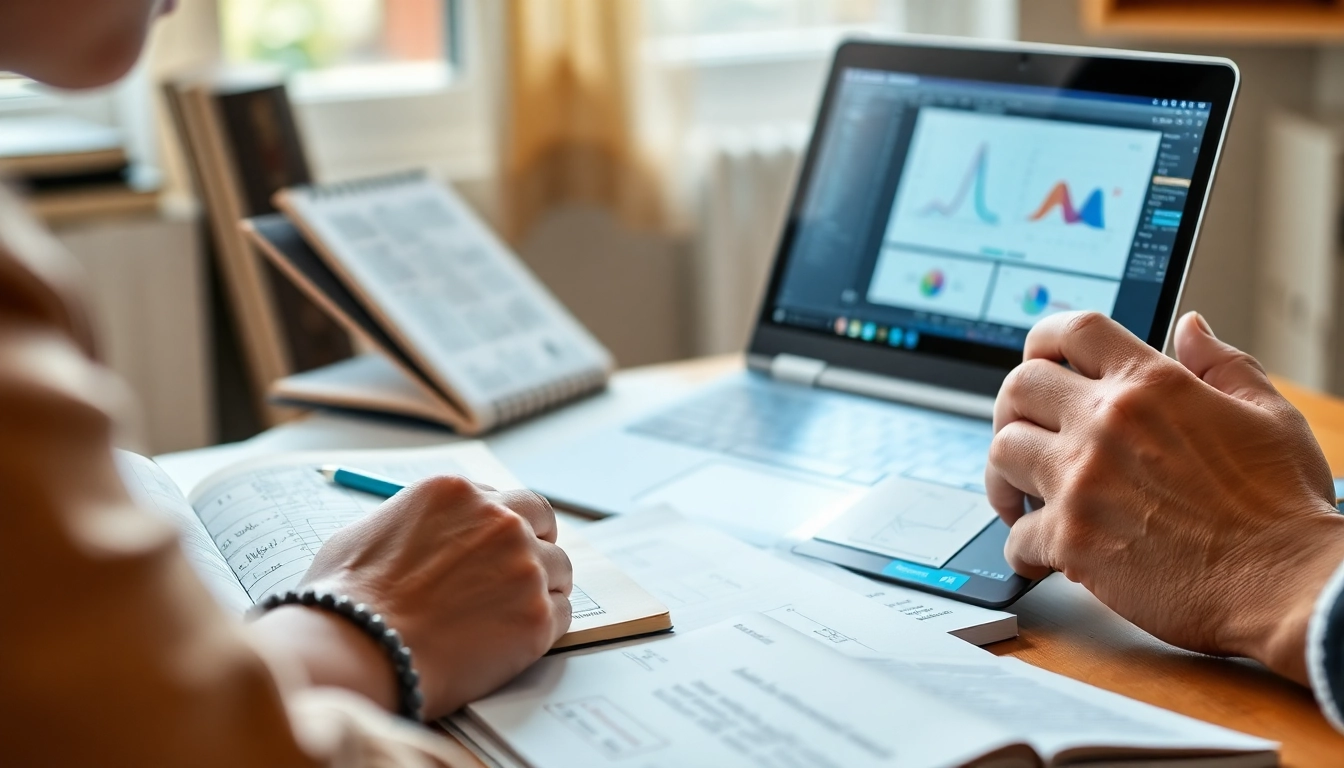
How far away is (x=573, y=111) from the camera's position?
78.9 inches

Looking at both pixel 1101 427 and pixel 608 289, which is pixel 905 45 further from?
pixel 608 289

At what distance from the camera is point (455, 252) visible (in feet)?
4.10

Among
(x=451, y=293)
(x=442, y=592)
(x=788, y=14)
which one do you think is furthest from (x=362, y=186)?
(x=788, y=14)

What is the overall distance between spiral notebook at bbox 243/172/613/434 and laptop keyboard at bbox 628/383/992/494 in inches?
5.0

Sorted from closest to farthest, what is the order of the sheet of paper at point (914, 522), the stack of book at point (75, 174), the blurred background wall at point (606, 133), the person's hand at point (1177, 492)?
the person's hand at point (1177, 492) < the sheet of paper at point (914, 522) < the stack of book at point (75, 174) < the blurred background wall at point (606, 133)

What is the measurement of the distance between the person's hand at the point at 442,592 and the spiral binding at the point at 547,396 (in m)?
0.41

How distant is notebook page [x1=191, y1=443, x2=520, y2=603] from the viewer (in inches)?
29.4

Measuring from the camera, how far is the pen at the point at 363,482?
85 centimetres

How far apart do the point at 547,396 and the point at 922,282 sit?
1.11 ft

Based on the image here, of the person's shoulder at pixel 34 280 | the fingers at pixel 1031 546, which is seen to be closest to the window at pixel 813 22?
the fingers at pixel 1031 546

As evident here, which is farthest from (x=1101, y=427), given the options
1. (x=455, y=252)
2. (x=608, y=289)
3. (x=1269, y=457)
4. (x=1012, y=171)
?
(x=608, y=289)

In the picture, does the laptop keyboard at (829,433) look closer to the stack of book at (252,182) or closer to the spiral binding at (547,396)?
the spiral binding at (547,396)

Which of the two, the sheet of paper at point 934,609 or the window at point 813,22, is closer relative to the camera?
the sheet of paper at point 934,609

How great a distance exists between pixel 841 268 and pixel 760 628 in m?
0.55
